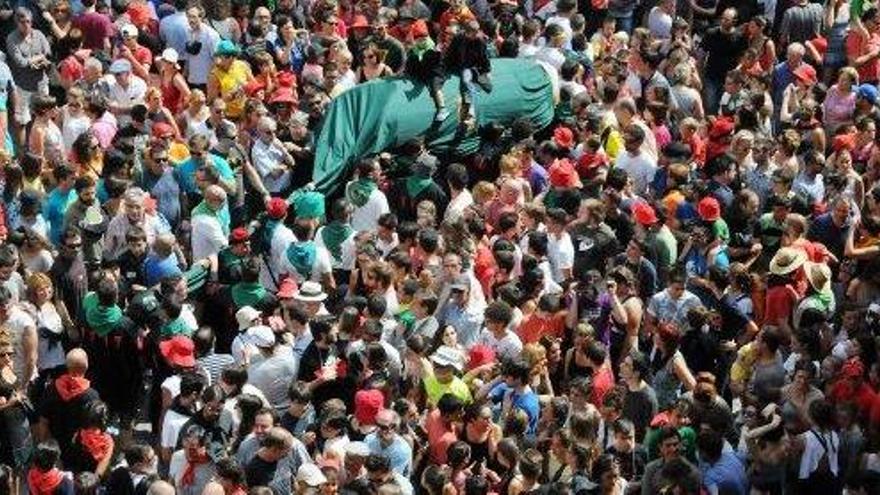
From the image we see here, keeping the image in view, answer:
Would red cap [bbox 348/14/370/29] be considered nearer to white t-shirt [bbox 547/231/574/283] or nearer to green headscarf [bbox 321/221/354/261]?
green headscarf [bbox 321/221/354/261]

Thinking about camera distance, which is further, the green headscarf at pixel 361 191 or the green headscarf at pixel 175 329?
the green headscarf at pixel 361 191

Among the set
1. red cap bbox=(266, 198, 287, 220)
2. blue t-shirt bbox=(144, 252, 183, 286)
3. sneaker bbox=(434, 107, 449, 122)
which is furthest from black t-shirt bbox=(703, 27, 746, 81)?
blue t-shirt bbox=(144, 252, 183, 286)

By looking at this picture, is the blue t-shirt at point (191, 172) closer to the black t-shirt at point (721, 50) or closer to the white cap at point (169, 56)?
the white cap at point (169, 56)

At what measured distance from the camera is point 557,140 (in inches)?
716

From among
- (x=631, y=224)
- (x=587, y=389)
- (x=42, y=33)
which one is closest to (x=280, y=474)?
(x=587, y=389)

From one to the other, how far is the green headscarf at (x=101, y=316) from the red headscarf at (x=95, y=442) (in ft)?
3.60

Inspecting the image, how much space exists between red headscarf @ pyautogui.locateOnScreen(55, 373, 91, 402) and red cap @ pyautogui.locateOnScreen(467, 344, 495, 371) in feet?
8.53

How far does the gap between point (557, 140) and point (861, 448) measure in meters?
5.08

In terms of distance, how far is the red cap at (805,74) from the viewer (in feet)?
66.2

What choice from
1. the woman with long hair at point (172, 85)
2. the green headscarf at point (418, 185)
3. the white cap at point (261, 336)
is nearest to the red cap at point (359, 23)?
the woman with long hair at point (172, 85)

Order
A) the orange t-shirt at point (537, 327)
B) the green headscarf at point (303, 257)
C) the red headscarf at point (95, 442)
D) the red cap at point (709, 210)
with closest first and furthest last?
the red headscarf at point (95, 442), the orange t-shirt at point (537, 327), the green headscarf at point (303, 257), the red cap at point (709, 210)

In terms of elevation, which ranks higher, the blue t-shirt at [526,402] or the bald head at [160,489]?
the bald head at [160,489]

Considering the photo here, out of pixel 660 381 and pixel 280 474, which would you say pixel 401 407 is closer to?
pixel 280 474

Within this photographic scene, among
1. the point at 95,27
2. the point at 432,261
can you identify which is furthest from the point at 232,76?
the point at 432,261
